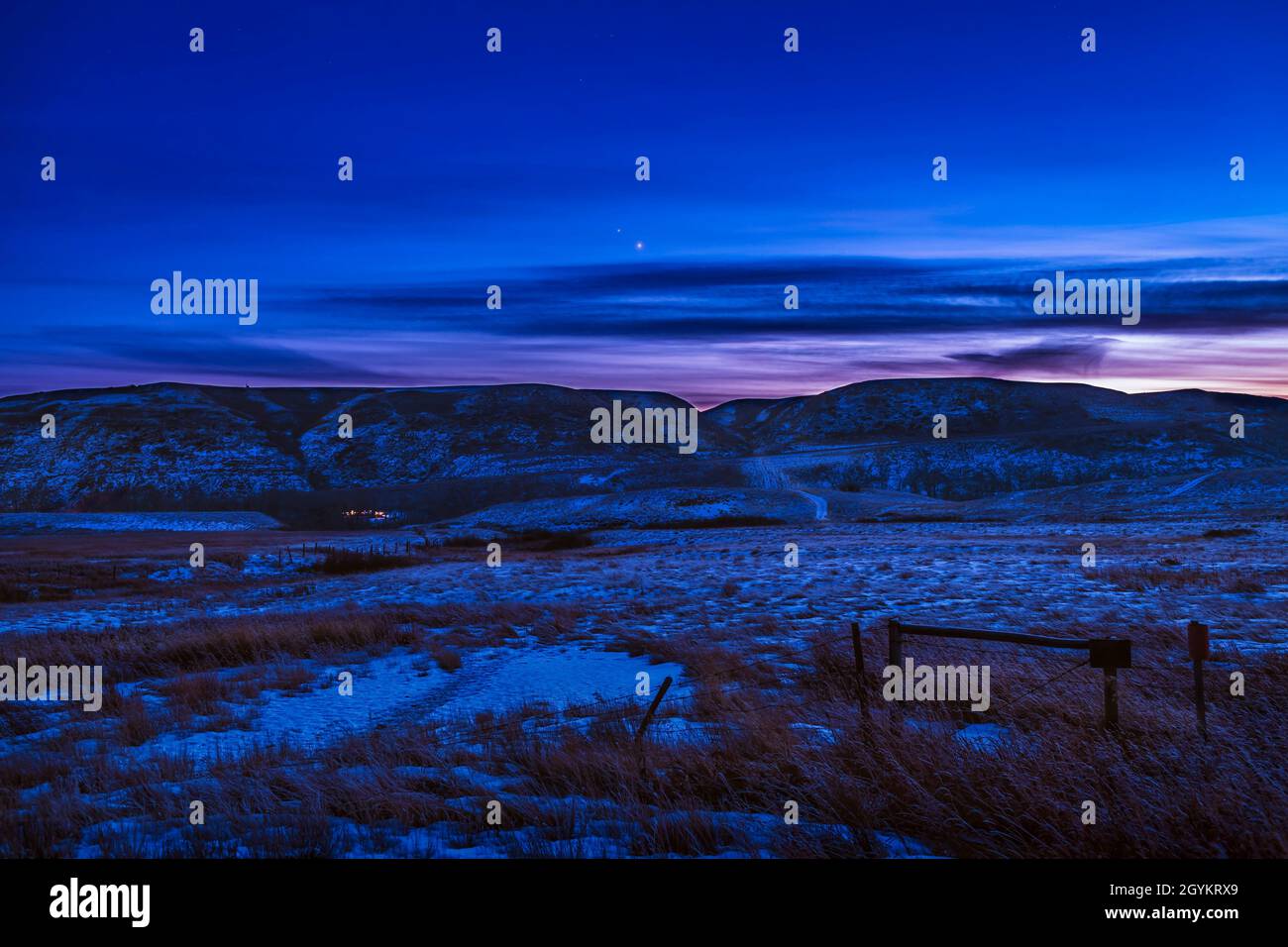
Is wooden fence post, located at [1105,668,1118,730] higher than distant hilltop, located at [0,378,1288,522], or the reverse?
distant hilltop, located at [0,378,1288,522]

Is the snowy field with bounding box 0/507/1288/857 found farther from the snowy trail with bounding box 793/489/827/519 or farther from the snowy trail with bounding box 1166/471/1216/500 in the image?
the snowy trail with bounding box 1166/471/1216/500

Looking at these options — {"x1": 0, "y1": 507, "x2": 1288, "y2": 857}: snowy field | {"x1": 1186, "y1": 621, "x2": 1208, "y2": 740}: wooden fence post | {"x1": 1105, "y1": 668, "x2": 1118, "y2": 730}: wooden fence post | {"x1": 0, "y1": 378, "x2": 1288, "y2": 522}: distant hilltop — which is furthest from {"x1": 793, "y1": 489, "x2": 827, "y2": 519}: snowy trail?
{"x1": 1186, "y1": 621, "x2": 1208, "y2": 740}: wooden fence post

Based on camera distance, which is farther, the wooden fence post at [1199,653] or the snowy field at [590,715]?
the wooden fence post at [1199,653]

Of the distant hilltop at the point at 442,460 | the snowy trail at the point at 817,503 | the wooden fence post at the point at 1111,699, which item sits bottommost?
the snowy trail at the point at 817,503

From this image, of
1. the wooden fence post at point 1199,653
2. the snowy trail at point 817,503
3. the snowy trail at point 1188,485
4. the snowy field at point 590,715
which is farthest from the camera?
the snowy trail at point 817,503

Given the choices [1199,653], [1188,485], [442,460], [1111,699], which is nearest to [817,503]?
[1188,485]

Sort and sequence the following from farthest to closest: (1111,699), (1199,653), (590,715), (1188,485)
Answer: (1188,485) → (590,715) → (1111,699) → (1199,653)

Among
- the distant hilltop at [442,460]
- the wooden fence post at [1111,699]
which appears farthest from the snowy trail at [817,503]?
the wooden fence post at [1111,699]

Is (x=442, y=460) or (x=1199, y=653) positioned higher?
(x=442, y=460)

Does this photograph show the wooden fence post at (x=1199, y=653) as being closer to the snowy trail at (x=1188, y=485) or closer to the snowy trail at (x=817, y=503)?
the snowy trail at (x=817, y=503)

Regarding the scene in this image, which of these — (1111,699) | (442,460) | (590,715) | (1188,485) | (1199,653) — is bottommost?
(590,715)

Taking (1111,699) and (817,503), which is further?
(817,503)

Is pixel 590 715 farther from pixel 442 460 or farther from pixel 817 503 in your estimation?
pixel 442 460

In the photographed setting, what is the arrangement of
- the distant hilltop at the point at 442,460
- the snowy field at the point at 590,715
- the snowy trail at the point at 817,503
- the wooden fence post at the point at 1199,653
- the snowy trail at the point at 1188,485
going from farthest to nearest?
1. the distant hilltop at the point at 442,460
2. the snowy trail at the point at 817,503
3. the snowy trail at the point at 1188,485
4. the wooden fence post at the point at 1199,653
5. the snowy field at the point at 590,715
